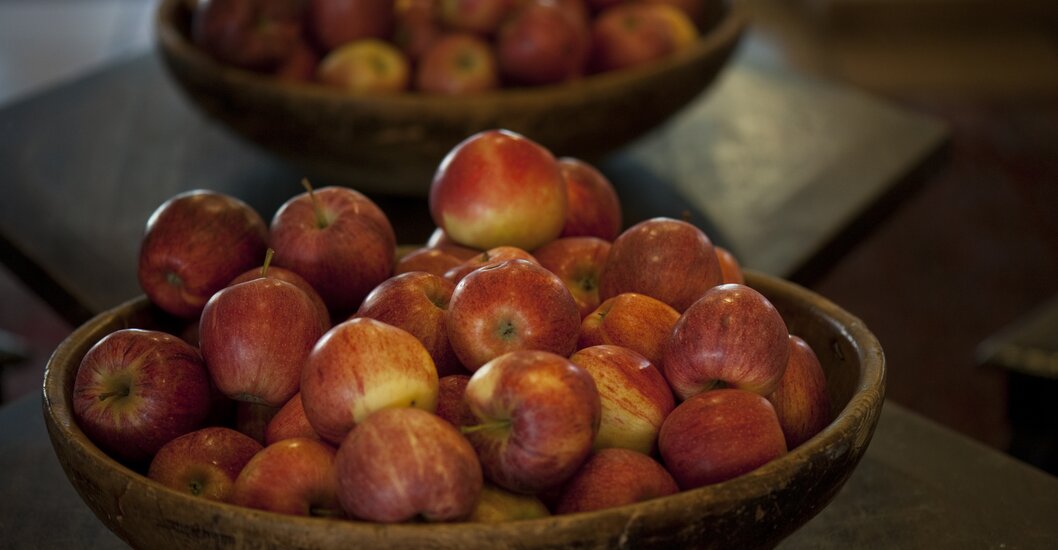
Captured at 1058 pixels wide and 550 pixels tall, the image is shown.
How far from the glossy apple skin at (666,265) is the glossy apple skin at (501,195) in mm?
109

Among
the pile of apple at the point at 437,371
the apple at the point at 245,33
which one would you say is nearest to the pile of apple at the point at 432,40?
the apple at the point at 245,33

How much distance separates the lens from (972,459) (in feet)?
3.16

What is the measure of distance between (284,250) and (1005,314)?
2154 millimetres

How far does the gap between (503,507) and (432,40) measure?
1061 mm

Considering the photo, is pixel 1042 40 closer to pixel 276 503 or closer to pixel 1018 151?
pixel 1018 151

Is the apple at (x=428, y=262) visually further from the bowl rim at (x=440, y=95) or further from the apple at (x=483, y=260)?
the bowl rim at (x=440, y=95)

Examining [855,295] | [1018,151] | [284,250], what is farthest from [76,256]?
[1018,151]

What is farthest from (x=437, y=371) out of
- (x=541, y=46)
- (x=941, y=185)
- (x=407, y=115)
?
(x=941, y=185)

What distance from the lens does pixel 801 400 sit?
31.1 inches

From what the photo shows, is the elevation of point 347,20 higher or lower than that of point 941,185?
higher

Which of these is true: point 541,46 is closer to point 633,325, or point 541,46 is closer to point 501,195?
point 501,195

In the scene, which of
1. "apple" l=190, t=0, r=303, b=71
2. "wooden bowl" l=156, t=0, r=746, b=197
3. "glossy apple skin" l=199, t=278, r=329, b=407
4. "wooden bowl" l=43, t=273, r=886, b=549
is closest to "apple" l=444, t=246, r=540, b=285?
"glossy apple skin" l=199, t=278, r=329, b=407

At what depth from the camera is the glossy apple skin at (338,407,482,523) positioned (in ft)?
2.02

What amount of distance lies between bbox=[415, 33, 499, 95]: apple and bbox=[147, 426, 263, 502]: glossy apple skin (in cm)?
80
